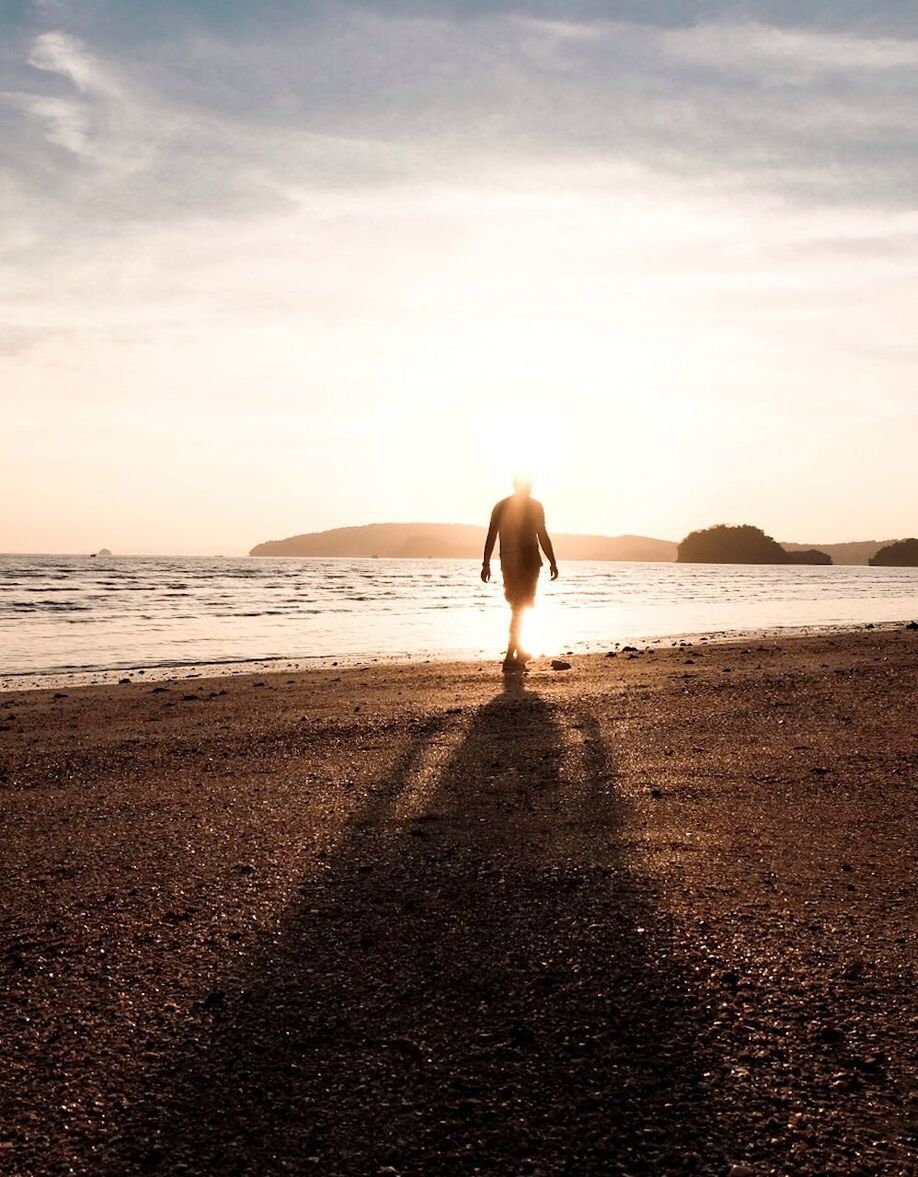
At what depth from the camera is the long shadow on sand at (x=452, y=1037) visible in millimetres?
1960

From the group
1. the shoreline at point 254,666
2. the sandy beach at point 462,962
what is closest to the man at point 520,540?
the shoreline at point 254,666

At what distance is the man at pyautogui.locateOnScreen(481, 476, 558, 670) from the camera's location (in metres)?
11.9

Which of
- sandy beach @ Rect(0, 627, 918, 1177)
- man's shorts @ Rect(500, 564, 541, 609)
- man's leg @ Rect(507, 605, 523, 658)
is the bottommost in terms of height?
sandy beach @ Rect(0, 627, 918, 1177)

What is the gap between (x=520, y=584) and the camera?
12125 mm

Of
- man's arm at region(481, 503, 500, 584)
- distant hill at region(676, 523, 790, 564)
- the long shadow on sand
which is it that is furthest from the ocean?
distant hill at region(676, 523, 790, 564)

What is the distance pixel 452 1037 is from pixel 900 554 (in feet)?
586

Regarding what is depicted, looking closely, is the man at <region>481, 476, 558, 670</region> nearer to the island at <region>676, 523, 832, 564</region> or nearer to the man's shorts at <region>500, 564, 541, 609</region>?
the man's shorts at <region>500, 564, 541, 609</region>

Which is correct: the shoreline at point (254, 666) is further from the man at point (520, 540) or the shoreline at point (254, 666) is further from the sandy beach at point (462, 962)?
the sandy beach at point (462, 962)

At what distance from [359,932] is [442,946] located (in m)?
0.31

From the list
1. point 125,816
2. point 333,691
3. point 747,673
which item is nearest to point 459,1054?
point 125,816

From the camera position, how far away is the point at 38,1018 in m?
2.55

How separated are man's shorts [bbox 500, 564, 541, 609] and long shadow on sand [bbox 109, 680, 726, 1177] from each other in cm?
817

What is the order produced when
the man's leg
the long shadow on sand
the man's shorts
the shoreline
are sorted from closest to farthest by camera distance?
1. the long shadow on sand
2. the man's leg
3. the shoreline
4. the man's shorts

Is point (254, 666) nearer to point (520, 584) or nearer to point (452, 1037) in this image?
point (520, 584)
